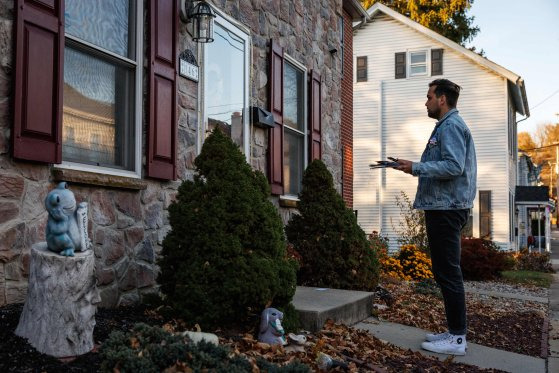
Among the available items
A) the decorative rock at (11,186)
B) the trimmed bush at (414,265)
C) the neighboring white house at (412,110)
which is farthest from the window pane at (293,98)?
the neighboring white house at (412,110)

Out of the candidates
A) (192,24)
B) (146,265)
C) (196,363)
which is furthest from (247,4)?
(196,363)

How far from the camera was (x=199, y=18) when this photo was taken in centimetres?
558

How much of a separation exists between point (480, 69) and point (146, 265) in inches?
697

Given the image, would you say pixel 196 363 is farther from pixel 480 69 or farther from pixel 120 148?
pixel 480 69

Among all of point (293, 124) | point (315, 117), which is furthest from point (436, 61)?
point (293, 124)

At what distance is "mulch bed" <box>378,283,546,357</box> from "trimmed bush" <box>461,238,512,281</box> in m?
3.76

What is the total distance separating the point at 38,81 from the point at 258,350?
219cm

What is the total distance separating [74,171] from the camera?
4.24m

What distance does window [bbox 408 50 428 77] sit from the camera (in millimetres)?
21062

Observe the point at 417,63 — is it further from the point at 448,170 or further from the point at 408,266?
the point at 448,170

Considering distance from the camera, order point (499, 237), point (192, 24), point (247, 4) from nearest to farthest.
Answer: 1. point (192, 24)
2. point (247, 4)
3. point (499, 237)

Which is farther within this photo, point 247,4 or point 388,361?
point 247,4

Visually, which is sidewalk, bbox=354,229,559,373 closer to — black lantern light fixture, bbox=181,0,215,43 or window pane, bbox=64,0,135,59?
black lantern light fixture, bbox=181,0,215,43

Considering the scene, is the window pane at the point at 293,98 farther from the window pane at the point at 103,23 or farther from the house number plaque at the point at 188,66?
the window pane at the point at 103,23
